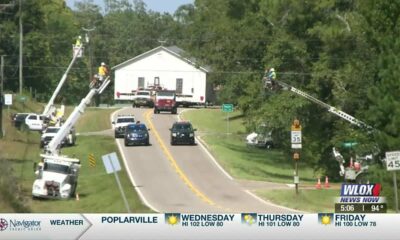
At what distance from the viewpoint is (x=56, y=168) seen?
1350 inches

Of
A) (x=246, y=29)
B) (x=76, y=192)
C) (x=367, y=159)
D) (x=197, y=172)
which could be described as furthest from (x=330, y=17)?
(x=76, y=192)

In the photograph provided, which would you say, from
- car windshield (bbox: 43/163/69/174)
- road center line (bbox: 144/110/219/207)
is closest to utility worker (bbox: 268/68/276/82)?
road center line (bbox: 144/110/219/207)

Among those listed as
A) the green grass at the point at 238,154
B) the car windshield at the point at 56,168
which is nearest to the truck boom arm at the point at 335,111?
the green grass at the point at 238,154

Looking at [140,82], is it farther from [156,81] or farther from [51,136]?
[51,136]

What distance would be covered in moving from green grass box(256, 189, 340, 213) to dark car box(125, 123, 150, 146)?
14606 mm

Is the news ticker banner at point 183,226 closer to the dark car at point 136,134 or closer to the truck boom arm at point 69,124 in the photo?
the truck boom arm at point 69,124

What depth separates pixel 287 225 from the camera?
19.7 meters

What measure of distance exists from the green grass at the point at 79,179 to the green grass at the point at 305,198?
19.4ft

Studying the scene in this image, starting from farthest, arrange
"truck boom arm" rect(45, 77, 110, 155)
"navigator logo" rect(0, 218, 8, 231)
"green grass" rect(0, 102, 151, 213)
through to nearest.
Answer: "truck boom arm" rect(45, 77, 110, 155), "green grass" rect(0, 102, 151, 213), "navigator logo" rect(0, 218, 8, 231)

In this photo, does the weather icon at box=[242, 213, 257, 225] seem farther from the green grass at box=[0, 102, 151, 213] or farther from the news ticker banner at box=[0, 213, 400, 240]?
the green grass at box=[0, 102, 151, 213]

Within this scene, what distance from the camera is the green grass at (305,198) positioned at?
32094mm

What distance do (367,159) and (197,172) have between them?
477 inches

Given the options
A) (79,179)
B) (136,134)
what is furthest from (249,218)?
(136,134)

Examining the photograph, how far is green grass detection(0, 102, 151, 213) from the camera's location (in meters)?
28.9
